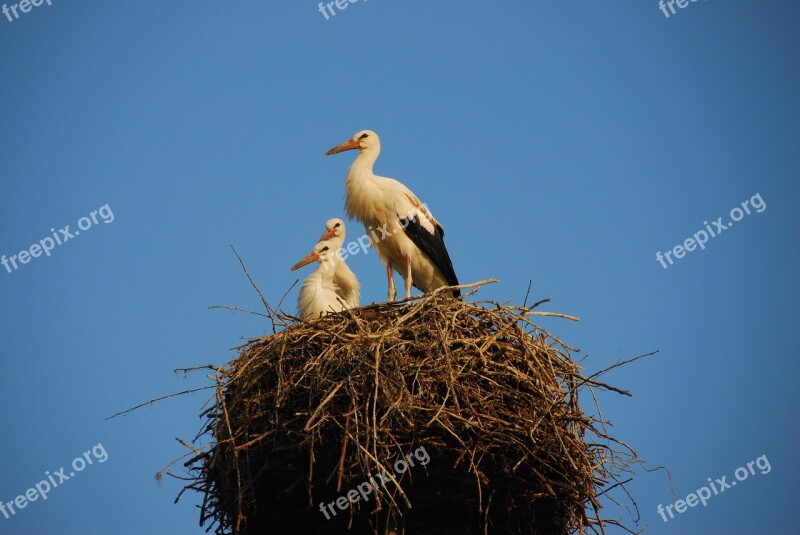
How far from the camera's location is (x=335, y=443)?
5.89 meters

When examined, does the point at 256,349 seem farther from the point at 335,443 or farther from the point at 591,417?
the point at 591,417

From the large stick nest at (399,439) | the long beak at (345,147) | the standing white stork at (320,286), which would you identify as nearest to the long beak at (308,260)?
the standing white stork at (320,286)

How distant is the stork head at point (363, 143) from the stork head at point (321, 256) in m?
1.06

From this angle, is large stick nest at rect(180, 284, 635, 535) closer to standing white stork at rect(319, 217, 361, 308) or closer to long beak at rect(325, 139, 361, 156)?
standing white stork at rect(319, 217, 361, 308)

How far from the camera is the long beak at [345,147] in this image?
31.2 feet

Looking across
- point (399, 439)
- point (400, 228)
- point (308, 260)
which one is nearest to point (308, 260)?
point (308, 260)

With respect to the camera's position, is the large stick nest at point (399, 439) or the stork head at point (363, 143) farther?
the stork head at point (363, 143)

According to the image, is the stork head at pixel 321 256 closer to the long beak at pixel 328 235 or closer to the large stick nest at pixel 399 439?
the long beak at pixel 328 235

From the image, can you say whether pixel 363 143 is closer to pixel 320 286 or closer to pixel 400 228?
pixel 400 228

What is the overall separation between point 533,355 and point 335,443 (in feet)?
4.70

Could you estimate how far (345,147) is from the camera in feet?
31.3

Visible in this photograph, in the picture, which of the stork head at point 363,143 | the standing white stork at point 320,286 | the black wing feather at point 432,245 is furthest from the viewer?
the stork head at point 363,143

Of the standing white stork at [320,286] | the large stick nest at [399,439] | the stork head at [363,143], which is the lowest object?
the large stick nest at [399,439]

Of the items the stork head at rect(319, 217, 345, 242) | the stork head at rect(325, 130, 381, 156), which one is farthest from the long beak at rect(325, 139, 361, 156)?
the stork head at rect(319, 217, 345, 242)
